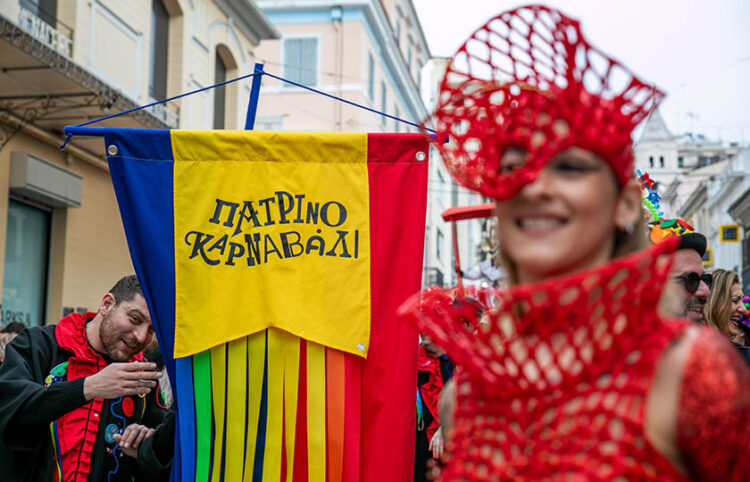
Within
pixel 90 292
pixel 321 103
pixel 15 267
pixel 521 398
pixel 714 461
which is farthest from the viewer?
pixel 321 103

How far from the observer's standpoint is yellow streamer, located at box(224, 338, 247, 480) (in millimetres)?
3297

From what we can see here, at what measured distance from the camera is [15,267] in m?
Answer: 11.6

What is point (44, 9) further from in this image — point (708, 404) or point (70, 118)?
point (708, 404)

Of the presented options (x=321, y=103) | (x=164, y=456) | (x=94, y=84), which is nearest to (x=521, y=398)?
(x=164, y=456)

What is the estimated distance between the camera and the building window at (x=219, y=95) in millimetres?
17406

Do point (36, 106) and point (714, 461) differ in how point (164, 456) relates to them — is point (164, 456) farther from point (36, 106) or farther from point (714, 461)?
point (36, 106)

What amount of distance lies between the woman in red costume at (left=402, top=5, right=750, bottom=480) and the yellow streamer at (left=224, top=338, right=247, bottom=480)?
6.27 feet

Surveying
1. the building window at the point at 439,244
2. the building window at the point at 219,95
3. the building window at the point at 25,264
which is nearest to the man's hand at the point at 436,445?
the building window at the point at 25,264

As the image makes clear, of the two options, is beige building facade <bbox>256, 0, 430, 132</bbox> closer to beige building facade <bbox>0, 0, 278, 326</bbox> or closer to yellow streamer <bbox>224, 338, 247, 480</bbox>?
beige building facade <bbox>0, 0, 278, 326</bbox>

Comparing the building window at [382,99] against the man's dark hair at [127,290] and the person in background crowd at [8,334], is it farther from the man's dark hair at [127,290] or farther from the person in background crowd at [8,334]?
the man's dark hair at [127,290]

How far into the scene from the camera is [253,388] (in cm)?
333

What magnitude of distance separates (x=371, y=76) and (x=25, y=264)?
17.3m

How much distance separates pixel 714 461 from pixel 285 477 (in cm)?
230

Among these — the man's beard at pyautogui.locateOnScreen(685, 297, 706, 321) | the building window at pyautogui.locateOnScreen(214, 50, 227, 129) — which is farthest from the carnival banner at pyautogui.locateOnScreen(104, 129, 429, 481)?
the building window at pyautogui.locateOnScreen(214, 50, 227, 129)
